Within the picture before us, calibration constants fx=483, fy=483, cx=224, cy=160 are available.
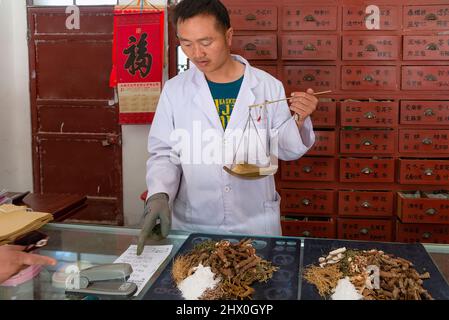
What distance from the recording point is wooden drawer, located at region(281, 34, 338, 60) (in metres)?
3.28

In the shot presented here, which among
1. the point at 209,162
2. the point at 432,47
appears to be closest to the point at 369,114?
the point at 432,47

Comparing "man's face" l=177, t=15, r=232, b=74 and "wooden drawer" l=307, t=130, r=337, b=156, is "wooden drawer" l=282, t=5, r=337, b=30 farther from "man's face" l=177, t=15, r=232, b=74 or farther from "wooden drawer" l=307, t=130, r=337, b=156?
"man's face" l=177, t=15, r=232, b=74

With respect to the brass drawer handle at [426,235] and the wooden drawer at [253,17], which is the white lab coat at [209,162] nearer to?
the wooden drawer at [253,17]

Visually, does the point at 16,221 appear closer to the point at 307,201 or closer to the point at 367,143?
the point at 307,201

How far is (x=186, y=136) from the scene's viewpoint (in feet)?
6.64

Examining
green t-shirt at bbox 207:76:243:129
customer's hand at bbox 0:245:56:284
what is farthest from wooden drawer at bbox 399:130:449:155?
customer's hand at bbox 0:245:56:284

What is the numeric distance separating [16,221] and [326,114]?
2.23 meters

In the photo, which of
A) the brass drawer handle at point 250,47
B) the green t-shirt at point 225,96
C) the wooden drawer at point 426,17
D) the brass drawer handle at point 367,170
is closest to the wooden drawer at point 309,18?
the brass drawer handle at point 250,47

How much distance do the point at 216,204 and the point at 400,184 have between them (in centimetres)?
186

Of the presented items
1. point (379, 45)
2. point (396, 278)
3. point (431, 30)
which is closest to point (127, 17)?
point (379, 45)

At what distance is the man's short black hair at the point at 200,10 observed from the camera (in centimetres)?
183

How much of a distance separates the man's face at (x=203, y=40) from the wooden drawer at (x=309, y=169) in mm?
1598

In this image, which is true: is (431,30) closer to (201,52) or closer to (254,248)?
(201,52)

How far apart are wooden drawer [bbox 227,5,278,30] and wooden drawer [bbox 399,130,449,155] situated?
1166 millimetres
